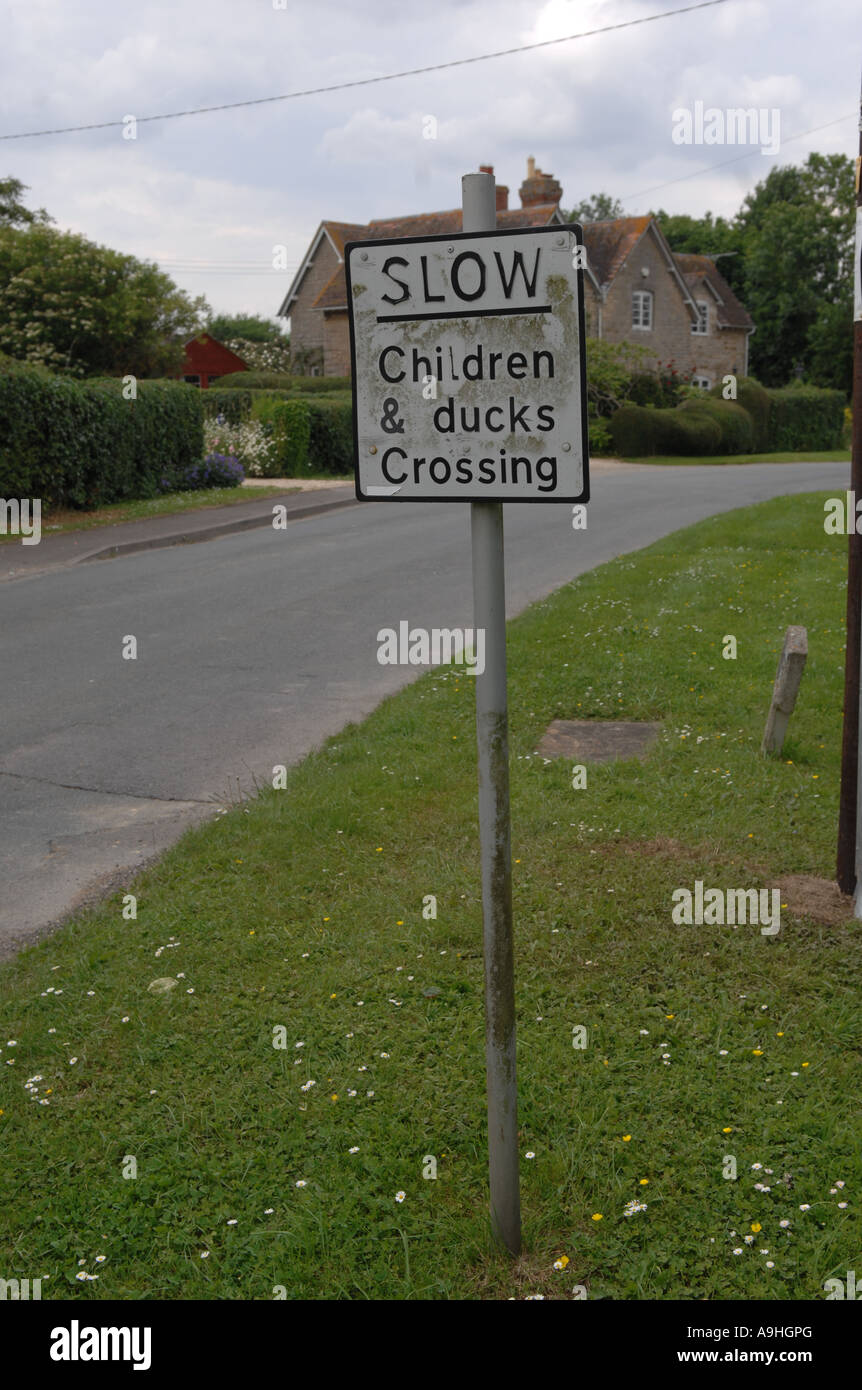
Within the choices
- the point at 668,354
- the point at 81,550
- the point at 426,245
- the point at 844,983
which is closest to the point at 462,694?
the point at 844,983

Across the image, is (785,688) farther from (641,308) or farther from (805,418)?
Answer: (641,308)

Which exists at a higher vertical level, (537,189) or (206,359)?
(537,189)

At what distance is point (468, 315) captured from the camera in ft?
8.78

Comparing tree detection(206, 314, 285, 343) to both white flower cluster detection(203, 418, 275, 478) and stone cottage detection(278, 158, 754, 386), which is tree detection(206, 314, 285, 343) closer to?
stone cottage detection(278, 158, 754, 386)

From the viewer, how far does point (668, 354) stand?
50.8 meters

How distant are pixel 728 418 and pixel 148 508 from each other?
82.2 feet

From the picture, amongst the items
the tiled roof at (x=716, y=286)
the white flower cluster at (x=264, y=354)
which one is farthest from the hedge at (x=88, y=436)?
the tiled roof at (x=716, y=286)

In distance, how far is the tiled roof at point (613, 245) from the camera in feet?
153

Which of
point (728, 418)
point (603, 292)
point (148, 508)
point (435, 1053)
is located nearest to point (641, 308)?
point (603, 292)

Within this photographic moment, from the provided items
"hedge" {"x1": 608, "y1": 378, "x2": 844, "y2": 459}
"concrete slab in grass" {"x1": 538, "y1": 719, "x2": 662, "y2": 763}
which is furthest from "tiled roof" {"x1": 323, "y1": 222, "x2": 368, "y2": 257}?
"concrete slab in grass" {"x1": 538, "y1": 719, "x2": 662, "y2": 763}

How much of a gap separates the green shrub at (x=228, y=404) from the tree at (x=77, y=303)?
276 cm

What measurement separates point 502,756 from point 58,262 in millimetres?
31667

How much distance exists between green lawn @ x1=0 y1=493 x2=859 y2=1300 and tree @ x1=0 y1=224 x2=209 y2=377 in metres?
26.9

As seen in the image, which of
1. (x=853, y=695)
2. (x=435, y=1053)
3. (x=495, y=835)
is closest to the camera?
(x=495, y=835)
